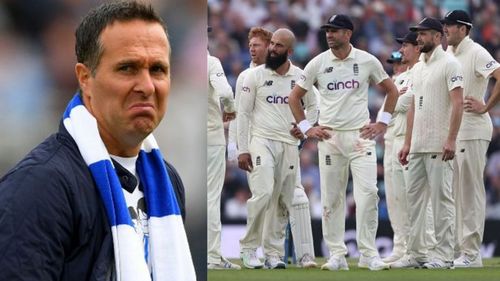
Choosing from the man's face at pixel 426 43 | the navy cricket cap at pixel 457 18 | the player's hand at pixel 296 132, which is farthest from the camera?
the navy cricket cap at pixel 457 18

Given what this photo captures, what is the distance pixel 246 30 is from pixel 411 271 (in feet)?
28.5

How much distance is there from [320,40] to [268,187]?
23.9 ft

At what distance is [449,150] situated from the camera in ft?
39.4

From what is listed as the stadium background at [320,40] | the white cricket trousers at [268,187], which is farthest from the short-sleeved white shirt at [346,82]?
the stadium background at [320,40]

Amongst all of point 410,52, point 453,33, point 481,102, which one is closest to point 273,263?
point 481,102

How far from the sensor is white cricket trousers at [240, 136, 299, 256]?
511 inches

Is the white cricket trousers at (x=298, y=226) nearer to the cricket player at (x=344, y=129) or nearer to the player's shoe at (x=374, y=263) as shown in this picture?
the cricket player at (x=344, y=129)

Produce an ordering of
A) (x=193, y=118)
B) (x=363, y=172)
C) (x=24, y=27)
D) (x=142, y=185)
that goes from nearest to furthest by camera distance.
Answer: (x=142, y=185) → (x=24, y=27) → (x=193, y=118) → (x=363, y=172)

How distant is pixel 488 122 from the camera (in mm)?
13133

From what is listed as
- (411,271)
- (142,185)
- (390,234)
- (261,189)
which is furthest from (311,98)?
(142,185)

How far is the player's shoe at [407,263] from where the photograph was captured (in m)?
12.9

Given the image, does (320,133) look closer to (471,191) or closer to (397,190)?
(471,191)

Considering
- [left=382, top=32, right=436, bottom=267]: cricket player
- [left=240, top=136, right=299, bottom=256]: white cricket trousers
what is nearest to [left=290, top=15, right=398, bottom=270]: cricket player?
[left=240, top=136, right=299, bottom=256]: white cricket trousers

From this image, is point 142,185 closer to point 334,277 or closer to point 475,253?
point 334,277
